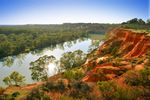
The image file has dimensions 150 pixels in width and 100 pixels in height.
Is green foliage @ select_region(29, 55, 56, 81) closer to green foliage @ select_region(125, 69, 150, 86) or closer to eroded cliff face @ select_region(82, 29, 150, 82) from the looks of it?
eroded cliff face @ select_region(82, 29, 150, 82)

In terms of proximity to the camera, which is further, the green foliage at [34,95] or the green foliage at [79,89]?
the green foliage at [79,89]

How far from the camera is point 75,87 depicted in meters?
9.71

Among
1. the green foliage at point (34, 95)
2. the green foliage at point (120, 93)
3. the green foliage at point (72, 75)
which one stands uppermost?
the green foliage at point (120, 93)

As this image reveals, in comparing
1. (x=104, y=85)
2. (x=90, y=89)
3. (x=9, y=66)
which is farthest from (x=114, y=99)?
(x=9, y=66)

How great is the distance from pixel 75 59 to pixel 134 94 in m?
22.0

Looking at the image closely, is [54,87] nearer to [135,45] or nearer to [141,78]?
[141,78]

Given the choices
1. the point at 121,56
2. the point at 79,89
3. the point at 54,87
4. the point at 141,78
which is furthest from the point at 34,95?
the point at 121,56

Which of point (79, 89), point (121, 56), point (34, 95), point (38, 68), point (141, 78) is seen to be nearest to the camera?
point (141, 78)

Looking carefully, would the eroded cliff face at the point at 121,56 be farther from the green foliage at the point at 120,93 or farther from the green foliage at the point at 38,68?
the green foliage at the point at 38,68

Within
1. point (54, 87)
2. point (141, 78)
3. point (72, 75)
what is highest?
point (141, 78)

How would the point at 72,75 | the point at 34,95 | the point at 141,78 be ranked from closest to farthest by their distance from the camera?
1. the point at 141,78
2. the point at 34,95
3. the point at 72,75

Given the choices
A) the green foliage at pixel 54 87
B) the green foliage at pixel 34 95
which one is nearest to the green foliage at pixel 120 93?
the green foliage at pixel 54 87

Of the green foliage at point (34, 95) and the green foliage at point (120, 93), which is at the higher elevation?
the green foliage at point (120, 93)

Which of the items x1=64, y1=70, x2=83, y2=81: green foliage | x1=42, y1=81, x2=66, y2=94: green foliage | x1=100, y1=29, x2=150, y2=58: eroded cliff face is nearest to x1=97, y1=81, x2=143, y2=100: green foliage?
x1=42, y1=81, x2=66, y2=94: green foliage
